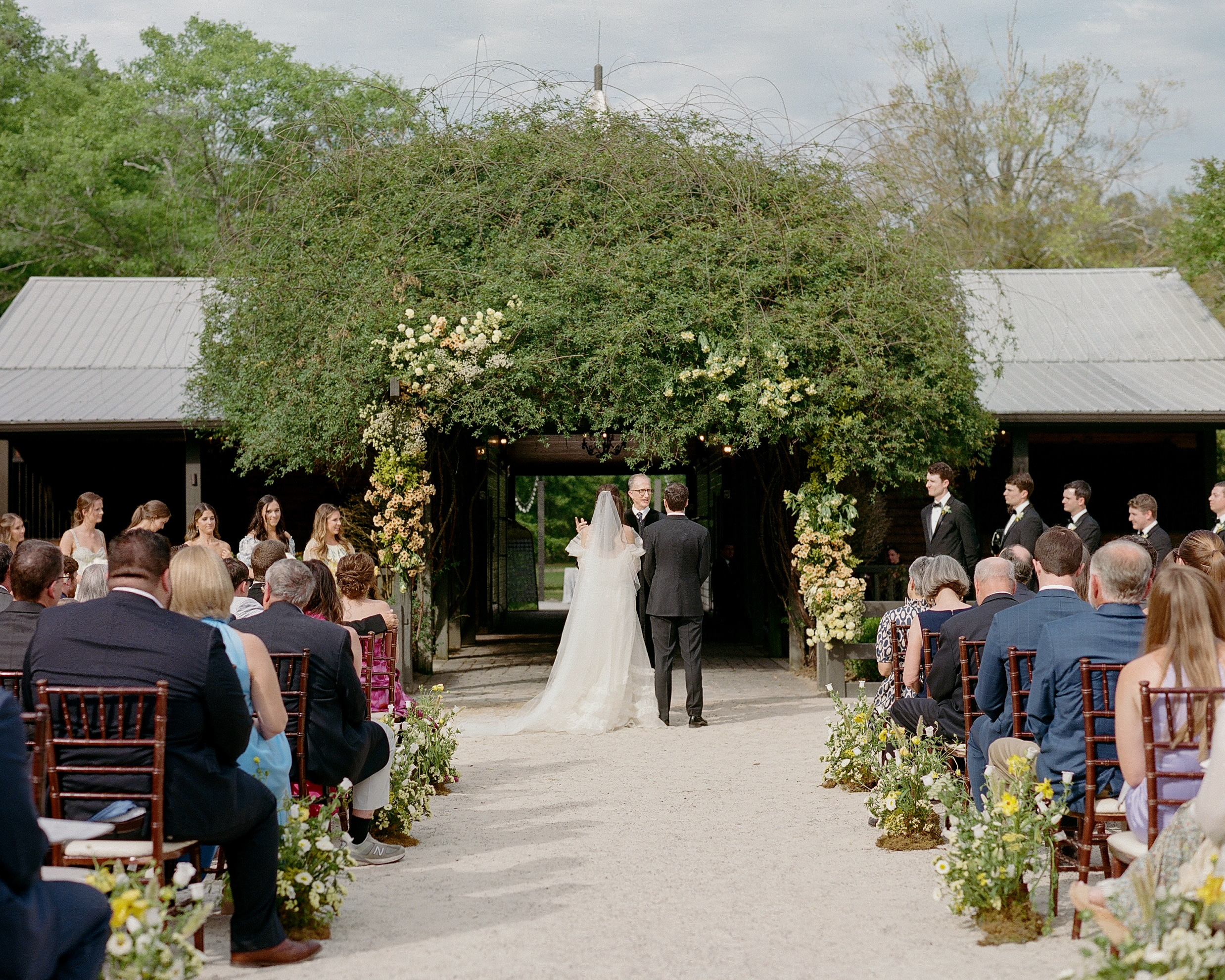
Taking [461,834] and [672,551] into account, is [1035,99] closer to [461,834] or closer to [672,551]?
[672,551]

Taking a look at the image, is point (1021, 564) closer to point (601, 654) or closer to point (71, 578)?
point (601, 654)

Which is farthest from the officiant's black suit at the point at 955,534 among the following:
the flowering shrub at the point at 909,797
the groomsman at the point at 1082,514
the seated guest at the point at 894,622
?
the flowering shrub at the point at 909,797

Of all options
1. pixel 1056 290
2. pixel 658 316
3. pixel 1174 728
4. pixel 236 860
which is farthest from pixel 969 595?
pixel 1056 290

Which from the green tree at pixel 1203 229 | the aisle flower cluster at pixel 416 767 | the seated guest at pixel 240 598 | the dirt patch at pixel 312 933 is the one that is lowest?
the dirt patch at pixel 312 933

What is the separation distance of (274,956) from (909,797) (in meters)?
2.99

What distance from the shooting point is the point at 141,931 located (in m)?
3.37

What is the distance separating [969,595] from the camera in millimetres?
9477

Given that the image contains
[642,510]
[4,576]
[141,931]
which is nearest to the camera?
[141,931]

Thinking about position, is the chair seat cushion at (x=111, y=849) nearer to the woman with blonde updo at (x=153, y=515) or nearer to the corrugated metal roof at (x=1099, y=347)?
the woman with blonde updo at (x=153, y=515)

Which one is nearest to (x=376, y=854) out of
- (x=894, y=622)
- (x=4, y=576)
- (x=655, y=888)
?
(x=655, y=888)

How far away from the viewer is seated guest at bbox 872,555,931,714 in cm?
669

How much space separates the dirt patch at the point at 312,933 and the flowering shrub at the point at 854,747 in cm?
316

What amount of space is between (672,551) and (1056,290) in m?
11.5

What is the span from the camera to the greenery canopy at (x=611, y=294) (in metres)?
10.8
